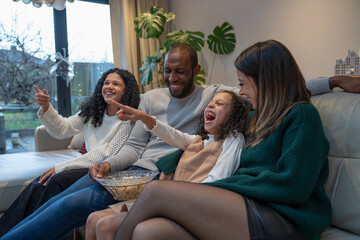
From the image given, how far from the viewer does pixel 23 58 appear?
385cm

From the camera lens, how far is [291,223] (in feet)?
3.29

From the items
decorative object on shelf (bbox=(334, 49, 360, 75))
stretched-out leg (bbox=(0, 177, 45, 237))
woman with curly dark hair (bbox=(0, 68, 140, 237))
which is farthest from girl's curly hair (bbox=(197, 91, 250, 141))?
stretched-out leg (bbox=(0, 177, 45, 237))

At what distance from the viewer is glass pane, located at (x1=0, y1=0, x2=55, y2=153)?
12.3 ft

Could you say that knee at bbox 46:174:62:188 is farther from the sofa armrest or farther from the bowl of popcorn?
the sofa armrest

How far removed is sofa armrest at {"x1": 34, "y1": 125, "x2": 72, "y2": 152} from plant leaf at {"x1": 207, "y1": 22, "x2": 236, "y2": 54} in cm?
191

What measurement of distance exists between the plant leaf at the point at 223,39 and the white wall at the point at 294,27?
0.18ft

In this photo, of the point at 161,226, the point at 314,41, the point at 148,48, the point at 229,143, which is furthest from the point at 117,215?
the point at 148,48

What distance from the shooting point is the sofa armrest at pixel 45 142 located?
2972mm

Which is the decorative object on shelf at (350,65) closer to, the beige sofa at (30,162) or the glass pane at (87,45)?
the beige sofa at (30,162)

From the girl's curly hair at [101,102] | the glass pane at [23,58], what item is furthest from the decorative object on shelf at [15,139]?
the girl's curly hair at [101,102]

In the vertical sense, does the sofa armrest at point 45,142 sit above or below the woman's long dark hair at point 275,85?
below

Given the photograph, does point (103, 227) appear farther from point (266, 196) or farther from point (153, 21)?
point (153, 21)

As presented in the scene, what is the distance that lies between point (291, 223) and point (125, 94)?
4.61 ft

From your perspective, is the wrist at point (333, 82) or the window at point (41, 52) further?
the window at point (41, 52)
